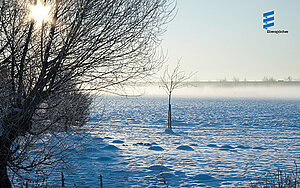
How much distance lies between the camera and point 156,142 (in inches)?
496

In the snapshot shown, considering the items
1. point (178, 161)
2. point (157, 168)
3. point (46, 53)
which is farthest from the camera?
point (178, 161)

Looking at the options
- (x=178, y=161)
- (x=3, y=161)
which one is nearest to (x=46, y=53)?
(x=3, y=161)

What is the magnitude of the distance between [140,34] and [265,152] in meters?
7.31

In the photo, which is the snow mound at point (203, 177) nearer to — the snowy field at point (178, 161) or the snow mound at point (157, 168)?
the snowy field at point (178, 161)

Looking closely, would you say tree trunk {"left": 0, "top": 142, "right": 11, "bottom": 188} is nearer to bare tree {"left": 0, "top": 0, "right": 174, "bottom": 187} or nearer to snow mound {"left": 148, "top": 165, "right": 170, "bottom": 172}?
bare tree {"left": 0, "top": 0, "right": 174, "bottom": 187}

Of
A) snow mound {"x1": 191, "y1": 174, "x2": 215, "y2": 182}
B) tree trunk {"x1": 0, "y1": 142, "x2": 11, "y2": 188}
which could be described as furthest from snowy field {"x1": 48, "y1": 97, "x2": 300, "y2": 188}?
tree trunk {"x1": 0, "y1": 142, "x2": 11, "y2": 188}

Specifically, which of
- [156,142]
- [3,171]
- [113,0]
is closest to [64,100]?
[3,171]

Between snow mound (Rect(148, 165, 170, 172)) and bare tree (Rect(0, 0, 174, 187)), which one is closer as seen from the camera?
bare tree (Rect(0, 0, 174, 187))

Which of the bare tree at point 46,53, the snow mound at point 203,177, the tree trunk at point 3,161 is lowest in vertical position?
the snow mound at point 203,177

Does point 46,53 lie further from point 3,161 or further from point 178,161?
point 178,161

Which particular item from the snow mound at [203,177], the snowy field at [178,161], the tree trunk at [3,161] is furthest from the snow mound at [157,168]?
the tree trunk at [3,161]

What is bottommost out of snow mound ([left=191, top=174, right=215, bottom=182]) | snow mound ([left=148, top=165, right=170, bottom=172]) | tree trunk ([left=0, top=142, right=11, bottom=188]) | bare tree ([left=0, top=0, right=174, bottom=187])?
snow mound ([left=191, top=174, right=215, bottom=182])

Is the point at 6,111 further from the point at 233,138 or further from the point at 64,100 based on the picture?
the point at 233,138

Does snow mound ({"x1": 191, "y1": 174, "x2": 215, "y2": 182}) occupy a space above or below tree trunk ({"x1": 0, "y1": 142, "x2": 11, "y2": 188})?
below
